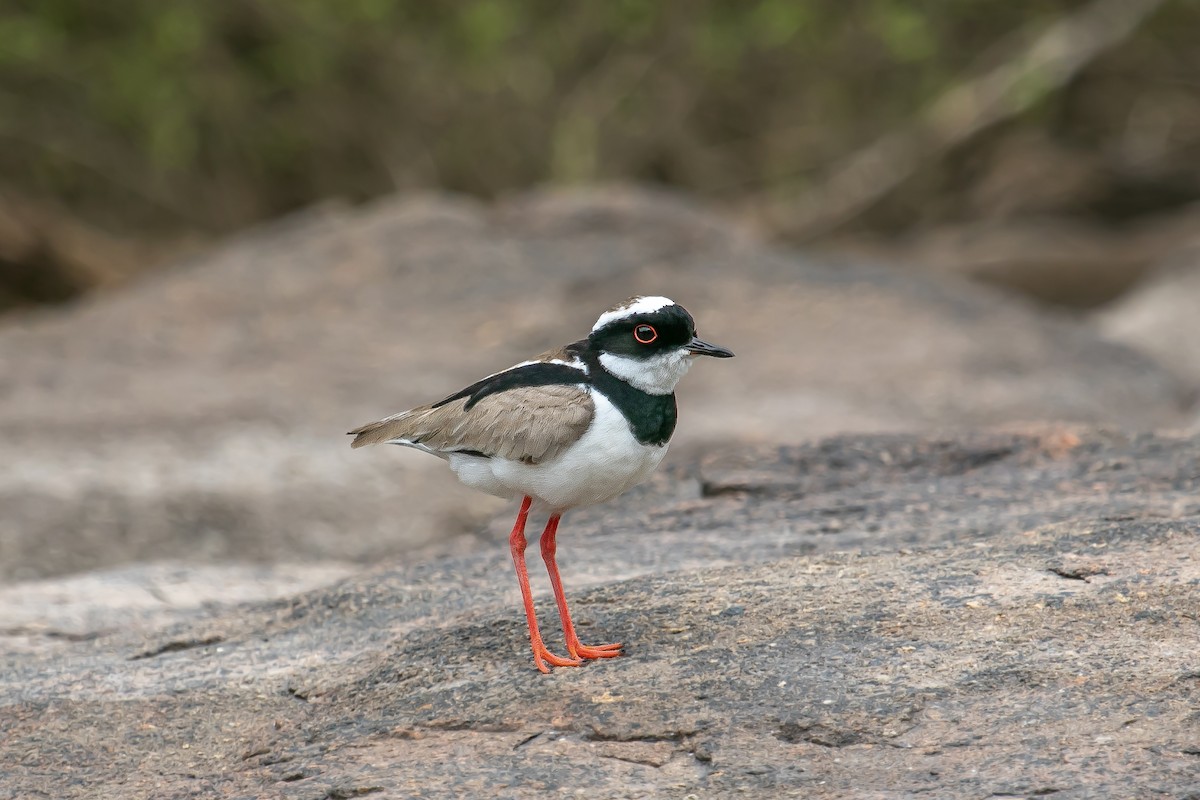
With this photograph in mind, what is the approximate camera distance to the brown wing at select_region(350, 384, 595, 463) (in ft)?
15.8

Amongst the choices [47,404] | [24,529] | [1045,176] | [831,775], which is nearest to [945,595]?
[831,775]

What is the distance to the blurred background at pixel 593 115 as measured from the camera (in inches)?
704

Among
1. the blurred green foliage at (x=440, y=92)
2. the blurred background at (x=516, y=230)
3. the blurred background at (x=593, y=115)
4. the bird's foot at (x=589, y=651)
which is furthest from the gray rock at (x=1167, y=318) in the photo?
the bird's foot at (x=589, y=651)

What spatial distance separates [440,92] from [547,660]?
1485cm

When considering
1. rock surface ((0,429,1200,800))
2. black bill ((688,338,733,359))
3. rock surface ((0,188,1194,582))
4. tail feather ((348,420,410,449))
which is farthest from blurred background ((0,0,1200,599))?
black bill ((688,338,733,359))

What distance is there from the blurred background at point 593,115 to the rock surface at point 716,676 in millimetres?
11803

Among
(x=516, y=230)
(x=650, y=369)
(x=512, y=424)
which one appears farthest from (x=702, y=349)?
(x=516, y=230)

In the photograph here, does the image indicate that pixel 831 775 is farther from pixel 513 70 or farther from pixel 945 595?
pixel 513 70

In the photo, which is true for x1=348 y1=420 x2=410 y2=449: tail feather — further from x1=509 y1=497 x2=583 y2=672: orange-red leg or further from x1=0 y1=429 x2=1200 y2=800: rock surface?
x1=0 y1=429 x2=1200 y2=800: rock surface

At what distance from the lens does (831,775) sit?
4082mm

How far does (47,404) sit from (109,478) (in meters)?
1.37

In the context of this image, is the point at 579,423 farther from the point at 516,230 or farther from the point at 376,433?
the point at 516,230

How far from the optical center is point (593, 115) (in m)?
19.0

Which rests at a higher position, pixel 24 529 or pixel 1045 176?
pixel 1045 176
